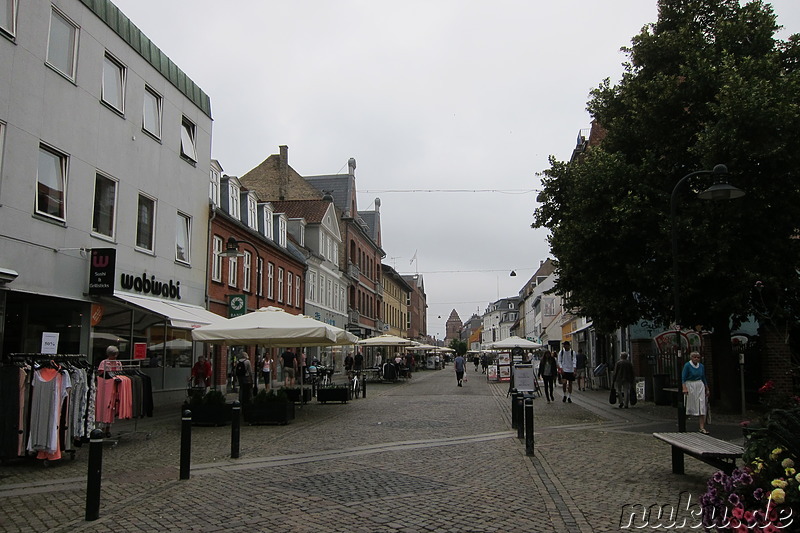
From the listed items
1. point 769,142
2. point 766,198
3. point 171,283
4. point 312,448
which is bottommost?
point 312,448

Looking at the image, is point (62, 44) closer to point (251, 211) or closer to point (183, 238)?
point (183, 238)

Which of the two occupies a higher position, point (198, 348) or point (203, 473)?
point (198, 348)

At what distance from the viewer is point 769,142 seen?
14078 millimetres

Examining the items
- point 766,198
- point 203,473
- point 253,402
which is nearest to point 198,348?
point 253,402

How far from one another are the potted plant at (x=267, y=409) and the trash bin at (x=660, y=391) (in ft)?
38.0

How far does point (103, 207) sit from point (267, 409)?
7.22 meters

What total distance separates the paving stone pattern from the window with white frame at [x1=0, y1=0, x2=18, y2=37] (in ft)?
28.3

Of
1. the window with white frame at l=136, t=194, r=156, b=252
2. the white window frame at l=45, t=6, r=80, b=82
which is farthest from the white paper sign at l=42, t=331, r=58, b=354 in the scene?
the window with white frame at l=136, t=194, r=156, b=252

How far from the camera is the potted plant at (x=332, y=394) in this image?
2100cm

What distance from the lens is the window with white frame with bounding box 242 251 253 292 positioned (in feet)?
96.9

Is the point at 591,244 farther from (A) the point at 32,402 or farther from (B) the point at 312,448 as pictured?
(A) the point at 32,402

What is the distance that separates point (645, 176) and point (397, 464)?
10110 mm

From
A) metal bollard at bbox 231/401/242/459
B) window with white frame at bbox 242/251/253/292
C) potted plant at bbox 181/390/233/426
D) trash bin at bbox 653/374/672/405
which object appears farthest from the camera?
window with white frame at bbox 242/251/253/292

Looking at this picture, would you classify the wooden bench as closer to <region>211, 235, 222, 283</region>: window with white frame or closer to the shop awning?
the shop awning
